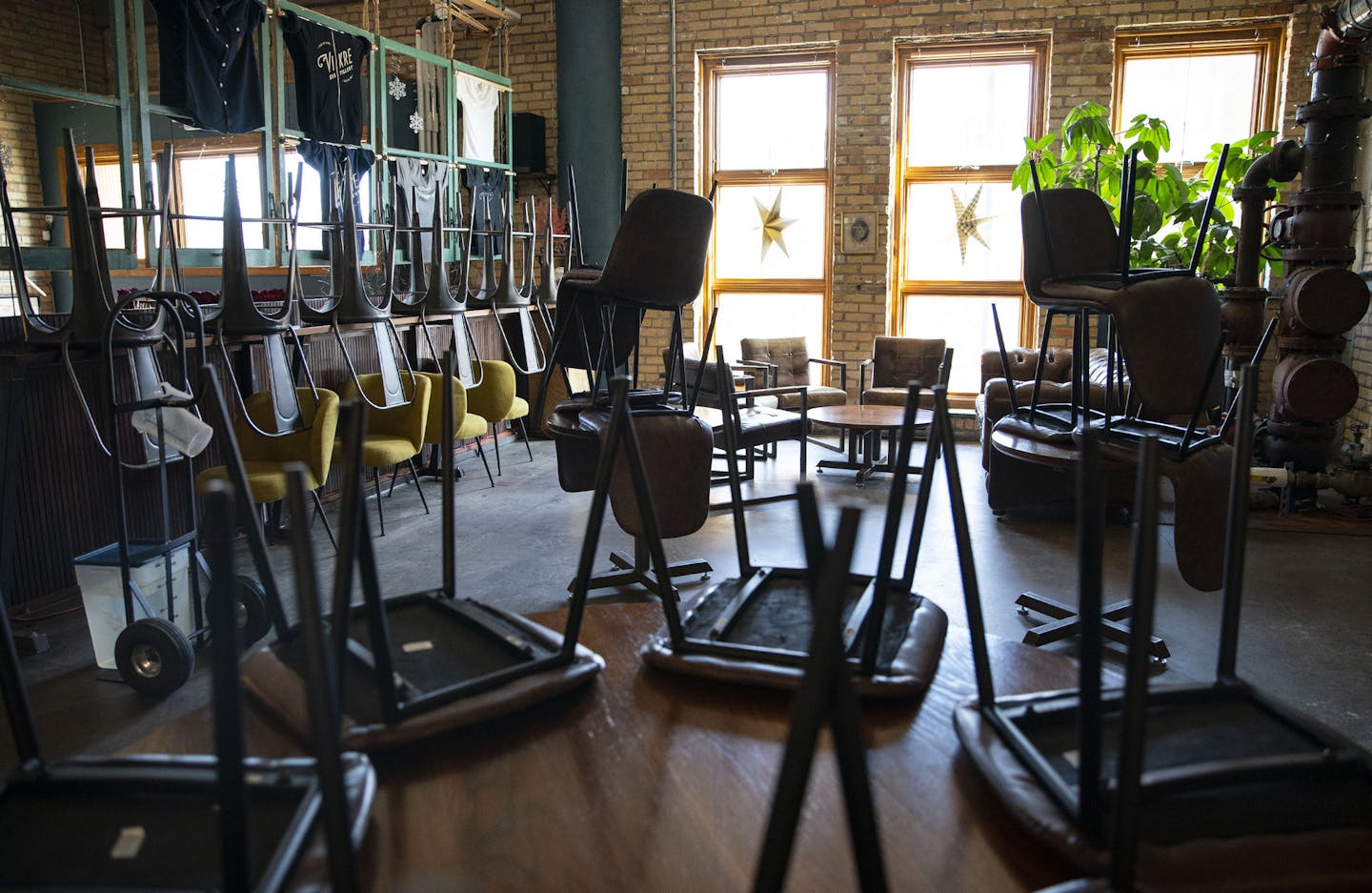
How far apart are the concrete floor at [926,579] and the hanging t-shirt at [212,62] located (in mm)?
2404

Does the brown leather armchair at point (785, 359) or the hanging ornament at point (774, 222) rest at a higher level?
the hanging ornament at point (774, 222)

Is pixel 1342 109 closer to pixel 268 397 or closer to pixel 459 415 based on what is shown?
pixel 459 415

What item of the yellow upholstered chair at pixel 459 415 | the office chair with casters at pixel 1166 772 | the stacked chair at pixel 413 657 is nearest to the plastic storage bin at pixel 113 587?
the yellow upholstered chair at pixel 459 415

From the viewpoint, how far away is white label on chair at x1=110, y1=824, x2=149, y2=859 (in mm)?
741

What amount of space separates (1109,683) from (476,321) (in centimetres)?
631

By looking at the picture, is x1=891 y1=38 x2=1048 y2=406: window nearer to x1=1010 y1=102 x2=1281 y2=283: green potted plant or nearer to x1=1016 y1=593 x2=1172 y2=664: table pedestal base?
x1=1010 y1=102 x2=1281 y2=283: green potted plant

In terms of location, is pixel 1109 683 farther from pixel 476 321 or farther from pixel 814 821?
pixel 476 321

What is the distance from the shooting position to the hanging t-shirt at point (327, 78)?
6226mm

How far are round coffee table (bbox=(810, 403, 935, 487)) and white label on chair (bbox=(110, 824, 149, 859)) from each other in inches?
212

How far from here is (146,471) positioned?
424cm

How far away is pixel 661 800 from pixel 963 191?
7.65 m

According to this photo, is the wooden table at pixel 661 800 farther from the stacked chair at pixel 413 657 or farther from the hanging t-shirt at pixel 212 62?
the hanging t-shirt at pixel 212 62

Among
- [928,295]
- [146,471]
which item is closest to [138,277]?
→ [146,471]

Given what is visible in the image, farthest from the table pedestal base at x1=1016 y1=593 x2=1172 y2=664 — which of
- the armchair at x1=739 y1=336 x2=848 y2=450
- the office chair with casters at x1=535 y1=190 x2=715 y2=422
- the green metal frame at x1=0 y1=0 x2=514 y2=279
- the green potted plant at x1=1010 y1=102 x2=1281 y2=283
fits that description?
the green metal frame at x1=0 y1=0 x2=514 y2=279
